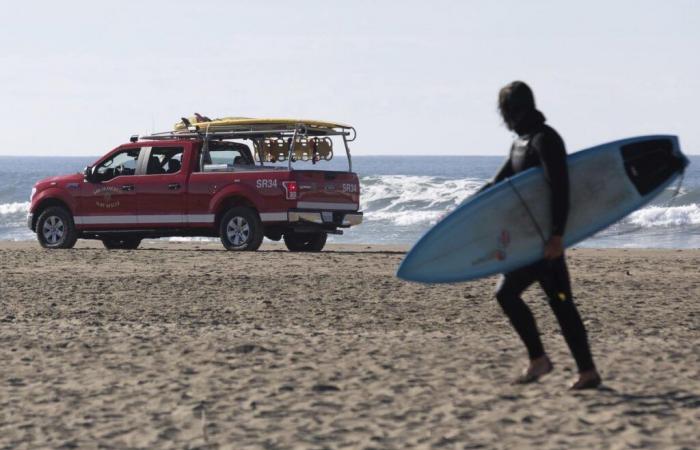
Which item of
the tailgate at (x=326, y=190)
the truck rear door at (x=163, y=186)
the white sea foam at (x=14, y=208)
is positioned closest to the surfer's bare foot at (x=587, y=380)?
the tailgate at (x=326, y=190)

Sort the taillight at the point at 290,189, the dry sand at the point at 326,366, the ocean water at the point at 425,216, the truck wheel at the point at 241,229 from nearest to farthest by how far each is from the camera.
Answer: the dry sand at the point at 326,366 < the taillight at the point at 290,189 < the truck wheel at the point at 241,229 < the ocean water at the point at 425,216

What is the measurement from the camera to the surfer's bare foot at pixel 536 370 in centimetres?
720

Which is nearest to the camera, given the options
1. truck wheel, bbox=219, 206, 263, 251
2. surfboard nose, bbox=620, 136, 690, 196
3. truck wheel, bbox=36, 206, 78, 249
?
surfboard nose, bbox=620, 136, 690, 196

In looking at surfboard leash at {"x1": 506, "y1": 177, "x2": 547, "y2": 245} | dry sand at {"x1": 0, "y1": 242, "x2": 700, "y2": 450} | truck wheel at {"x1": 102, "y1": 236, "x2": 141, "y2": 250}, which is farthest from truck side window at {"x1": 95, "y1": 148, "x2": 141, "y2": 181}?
surfboard leash at {"x1": 506, "y1": 177, "x2": 547, "y2": 245}

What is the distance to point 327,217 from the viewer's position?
18.4 meters

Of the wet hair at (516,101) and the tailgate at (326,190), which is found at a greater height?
the wet hair at (516,101)

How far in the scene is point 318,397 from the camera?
7.00m

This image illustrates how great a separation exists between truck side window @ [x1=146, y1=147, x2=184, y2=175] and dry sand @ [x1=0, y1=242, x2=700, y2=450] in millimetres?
5195

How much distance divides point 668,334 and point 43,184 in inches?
510

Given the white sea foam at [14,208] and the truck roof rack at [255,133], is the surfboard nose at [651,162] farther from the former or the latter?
the white sea foam at [14,208]

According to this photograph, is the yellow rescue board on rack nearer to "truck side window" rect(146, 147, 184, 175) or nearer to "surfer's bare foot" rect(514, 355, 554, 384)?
"truck side window" rect(146, 147, 184, 175)

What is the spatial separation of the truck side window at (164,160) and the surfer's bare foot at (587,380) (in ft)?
41.7

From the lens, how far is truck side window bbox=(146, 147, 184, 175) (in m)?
19.0

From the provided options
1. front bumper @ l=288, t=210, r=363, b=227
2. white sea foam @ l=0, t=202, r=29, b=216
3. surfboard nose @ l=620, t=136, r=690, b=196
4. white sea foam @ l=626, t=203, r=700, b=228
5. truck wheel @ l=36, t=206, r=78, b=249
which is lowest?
white sea foam @ l=0, t=202, r=29, b=216
